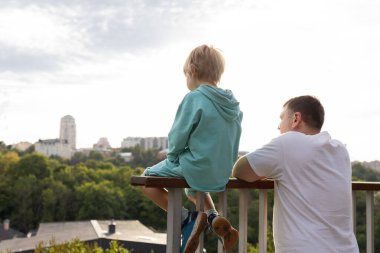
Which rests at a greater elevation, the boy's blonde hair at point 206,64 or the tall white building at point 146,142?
the tall white building at point 146,142

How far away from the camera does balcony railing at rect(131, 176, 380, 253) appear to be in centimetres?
236

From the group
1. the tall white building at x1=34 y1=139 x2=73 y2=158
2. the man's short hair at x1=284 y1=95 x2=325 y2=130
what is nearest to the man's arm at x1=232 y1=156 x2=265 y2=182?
the man's short hair at x1=284 y1=95 x2=325 y2=130

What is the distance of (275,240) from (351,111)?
21172 mm

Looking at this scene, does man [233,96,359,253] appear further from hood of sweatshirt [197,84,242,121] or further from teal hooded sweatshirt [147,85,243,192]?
hood of sweatshirt [197,84,242,121]

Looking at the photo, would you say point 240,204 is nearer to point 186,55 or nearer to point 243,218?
point 243,218

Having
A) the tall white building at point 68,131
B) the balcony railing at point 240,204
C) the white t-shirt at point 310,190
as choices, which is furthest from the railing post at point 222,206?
the tall white building at point 68,131

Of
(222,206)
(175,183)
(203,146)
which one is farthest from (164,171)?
(222,206)

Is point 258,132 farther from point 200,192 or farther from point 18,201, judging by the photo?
point 18,201

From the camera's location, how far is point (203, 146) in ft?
7.98

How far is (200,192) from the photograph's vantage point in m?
2.46

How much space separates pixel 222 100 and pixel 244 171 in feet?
1.12

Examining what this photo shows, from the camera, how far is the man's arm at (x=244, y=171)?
242 centimetres

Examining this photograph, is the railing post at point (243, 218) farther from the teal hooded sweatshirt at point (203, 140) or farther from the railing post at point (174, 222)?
the railing post at point (174, 222)

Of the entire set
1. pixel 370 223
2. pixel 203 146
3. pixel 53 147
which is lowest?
pixel 370 223
